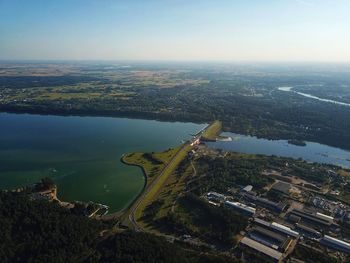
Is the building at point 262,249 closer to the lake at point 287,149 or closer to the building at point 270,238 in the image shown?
the building at point 270,238

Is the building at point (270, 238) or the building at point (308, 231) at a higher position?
the building at point (270, 238)

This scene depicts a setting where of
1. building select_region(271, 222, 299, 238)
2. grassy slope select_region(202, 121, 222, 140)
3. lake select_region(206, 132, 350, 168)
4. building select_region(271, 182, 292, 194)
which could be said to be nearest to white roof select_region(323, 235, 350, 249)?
building select_region(271, 222, 299, 238)

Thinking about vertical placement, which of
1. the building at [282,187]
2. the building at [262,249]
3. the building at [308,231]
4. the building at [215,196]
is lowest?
the building at [308,231]

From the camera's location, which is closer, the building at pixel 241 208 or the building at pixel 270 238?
the building at pixel 270 238

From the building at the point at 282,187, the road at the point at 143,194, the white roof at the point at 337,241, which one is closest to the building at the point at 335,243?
the white roof at the point at 337,241

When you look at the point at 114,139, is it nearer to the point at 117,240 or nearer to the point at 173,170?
the point at 173,170
